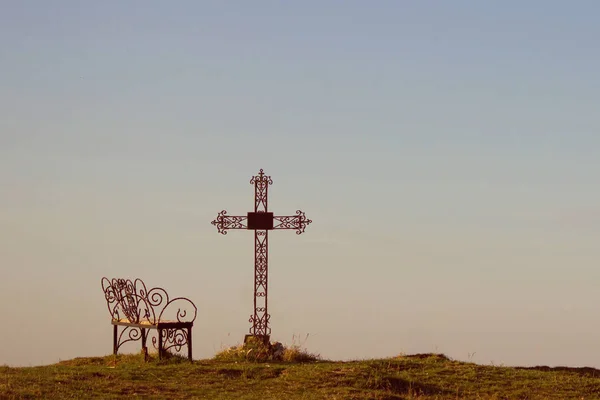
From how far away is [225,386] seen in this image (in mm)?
17016

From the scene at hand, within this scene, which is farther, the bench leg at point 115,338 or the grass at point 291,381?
the bench leg at point 115,338

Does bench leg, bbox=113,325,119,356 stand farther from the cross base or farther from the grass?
the cross base

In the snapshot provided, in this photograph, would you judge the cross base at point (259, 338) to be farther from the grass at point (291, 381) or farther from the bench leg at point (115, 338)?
the bench leg at point (115, 338)

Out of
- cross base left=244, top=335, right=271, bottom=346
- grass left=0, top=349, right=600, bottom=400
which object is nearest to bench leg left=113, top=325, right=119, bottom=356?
grass left=0, top=349, right=600, bottom=400

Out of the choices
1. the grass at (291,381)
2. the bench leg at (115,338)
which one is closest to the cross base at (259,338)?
the grass at (291,381)

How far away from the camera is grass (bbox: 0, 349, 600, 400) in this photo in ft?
53.1

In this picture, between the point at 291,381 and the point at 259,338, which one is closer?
the point at 291,381

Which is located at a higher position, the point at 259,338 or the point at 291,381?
the point at 259,338

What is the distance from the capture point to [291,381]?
57.1ft

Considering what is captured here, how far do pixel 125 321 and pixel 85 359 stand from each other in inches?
55.0

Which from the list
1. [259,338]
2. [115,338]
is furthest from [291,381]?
[115,338]

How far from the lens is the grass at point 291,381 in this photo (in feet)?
53.1

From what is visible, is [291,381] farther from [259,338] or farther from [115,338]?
[115,338]

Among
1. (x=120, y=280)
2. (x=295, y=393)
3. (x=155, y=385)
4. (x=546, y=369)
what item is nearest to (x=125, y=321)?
(x=120, y=280)
